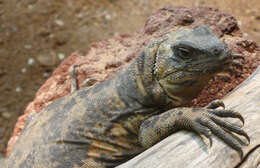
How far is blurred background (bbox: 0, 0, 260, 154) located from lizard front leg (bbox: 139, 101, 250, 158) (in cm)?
475

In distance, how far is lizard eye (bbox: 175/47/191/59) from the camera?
9.36ft

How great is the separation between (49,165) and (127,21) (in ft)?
16.8

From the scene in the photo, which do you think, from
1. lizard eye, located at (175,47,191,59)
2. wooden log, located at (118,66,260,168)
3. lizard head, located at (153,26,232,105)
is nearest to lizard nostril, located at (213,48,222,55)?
lizard head, located at (153,26,232,105)

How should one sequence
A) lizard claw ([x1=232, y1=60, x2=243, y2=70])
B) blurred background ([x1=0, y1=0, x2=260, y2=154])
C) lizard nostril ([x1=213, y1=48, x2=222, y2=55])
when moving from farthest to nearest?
blurred background ([x1=0, y1=0, x2=260, y2=154]) → lizard claw ([x1=232, y1=60, x2=243, y2=70]) → lizard nostril ([x1=213, y1=48, x2=222, y2=55])

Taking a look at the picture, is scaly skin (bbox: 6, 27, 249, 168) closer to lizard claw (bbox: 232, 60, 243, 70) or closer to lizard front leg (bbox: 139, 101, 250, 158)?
lizard front leg (bbox: 139, 101, 250, 158)

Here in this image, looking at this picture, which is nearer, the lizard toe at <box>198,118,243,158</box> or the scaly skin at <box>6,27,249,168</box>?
the lizard toe at <box>198,118,243,158</box>

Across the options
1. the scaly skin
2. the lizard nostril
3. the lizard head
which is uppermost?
the lizard nostril

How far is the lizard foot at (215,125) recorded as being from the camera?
2.56 metres

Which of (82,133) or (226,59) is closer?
(226,59)

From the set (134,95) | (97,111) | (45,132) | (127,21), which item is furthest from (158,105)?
(127,21)

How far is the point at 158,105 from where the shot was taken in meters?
3.18

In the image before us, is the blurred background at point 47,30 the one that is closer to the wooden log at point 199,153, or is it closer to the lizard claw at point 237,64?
the lizard claw at point 237,64

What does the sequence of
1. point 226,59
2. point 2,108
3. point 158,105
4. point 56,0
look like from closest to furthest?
point 226,59
point 158,105
point 2,108
point 56,0

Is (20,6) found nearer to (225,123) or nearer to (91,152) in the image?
(91,152)
